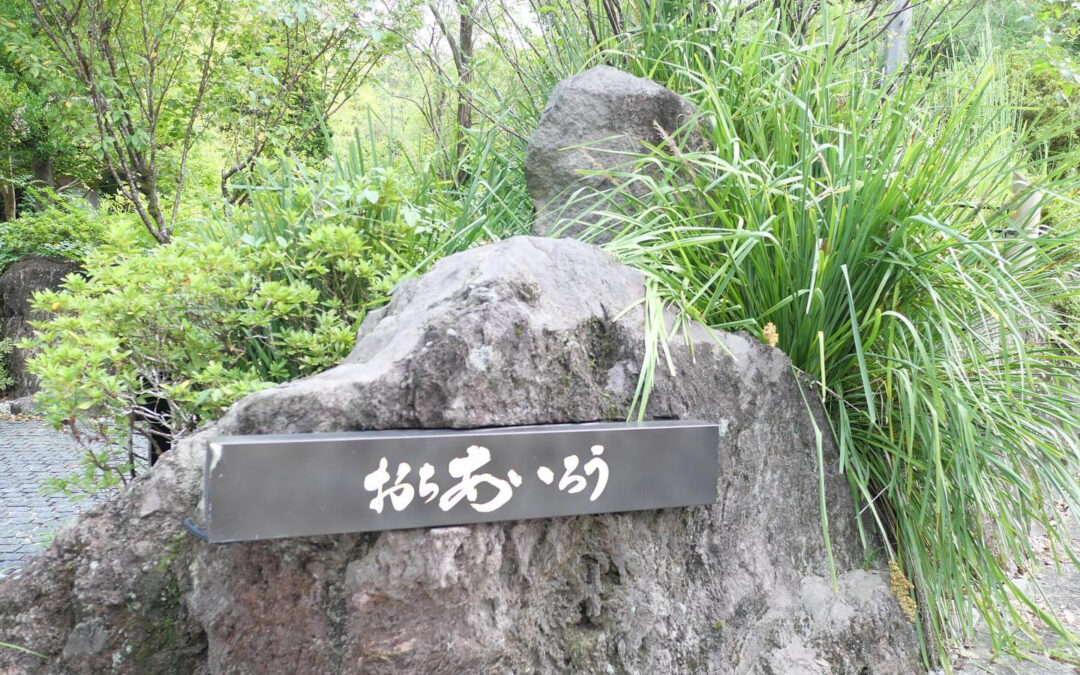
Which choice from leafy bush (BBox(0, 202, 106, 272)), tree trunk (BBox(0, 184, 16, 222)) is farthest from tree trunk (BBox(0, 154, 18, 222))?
leafy bush (BBox(0, 202, 106, 272))

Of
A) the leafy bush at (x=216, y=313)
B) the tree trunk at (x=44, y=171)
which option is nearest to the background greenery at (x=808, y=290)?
the leafy bush at (x=216, y=313)

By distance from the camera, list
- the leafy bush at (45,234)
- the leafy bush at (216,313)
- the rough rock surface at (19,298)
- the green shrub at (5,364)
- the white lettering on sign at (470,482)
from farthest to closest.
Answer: the leafy bush at (45,234), the rough rock surface at (19,298), the green shrub at (5,364), the leafy bush at (216,313), the white lettering on sign at (470,482)

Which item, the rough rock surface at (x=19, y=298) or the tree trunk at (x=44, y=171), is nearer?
the rough rock surface at (x=19, y=298)

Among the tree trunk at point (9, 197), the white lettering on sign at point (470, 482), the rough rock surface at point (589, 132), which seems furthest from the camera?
the tree trunk at point (9, 197)

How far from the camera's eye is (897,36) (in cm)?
358

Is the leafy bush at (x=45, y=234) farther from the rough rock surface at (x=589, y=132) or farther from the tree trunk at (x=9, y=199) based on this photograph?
the rough rock surface at (x=589, y=132)

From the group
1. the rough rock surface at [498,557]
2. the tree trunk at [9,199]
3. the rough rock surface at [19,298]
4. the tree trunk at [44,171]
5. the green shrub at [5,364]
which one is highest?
the tree trunk at [44,171]

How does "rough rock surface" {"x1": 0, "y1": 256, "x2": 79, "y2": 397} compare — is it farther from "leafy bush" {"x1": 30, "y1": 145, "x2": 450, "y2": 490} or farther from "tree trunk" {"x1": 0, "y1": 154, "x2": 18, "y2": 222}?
"leafy bush" {"x1": 30, "y1": 145, "x2": 450, "y2": 490}

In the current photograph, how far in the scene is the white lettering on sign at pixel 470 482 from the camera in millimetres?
1377

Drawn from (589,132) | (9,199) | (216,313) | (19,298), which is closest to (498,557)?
(216,313)

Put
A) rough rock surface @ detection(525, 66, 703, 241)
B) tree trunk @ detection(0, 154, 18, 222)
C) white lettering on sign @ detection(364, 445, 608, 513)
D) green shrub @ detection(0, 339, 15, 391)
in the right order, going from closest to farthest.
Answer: white lettering on sign @ detection(364, 445, 608, 513) < rough rock surface @ detection(525, 66, 703, 241) < green shrub @ detection(0, 339, 15, 391) < tree trunk @ detection(0, 154, 18, 222)

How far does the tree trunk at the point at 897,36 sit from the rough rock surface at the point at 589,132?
1331 mm

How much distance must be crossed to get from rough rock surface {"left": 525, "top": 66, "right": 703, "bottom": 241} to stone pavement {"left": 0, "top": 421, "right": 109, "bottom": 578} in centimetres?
216

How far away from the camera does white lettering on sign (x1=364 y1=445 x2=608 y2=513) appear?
4.52ft
